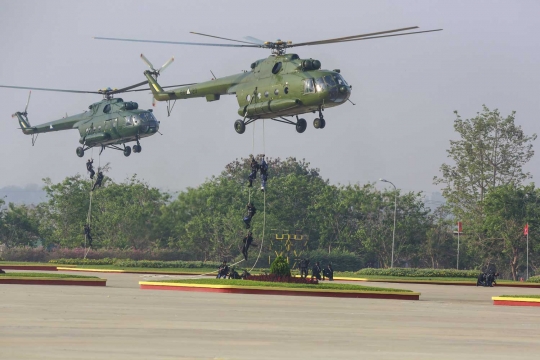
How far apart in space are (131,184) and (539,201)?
41919mm

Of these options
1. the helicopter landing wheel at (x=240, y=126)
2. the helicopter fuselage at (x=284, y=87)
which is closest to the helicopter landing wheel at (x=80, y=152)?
the helicopter fuselage at (x=284, y=87)

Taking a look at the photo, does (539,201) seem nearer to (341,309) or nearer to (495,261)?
(495,261)

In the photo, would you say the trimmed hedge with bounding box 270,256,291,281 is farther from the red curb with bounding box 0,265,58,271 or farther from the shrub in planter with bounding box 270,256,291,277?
the red curb with bounding box 0,265,58,271

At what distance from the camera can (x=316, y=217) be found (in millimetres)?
90500

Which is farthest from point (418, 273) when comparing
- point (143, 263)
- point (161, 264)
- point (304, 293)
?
point (304, 293)

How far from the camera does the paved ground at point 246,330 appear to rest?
47.2ft

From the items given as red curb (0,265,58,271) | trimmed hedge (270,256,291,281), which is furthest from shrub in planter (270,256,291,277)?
red curb (0,265,58,271)

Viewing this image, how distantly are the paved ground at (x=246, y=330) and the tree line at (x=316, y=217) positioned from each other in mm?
56405

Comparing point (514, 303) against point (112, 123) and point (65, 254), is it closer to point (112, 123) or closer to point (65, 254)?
point (112, 123)

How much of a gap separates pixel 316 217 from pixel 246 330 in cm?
7270

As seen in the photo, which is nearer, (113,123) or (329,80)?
(329,80)

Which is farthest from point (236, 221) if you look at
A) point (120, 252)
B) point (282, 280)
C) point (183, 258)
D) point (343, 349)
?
point (343, 349)

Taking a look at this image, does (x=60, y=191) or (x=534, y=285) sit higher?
(x=60, y=191)

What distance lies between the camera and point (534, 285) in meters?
55.3
